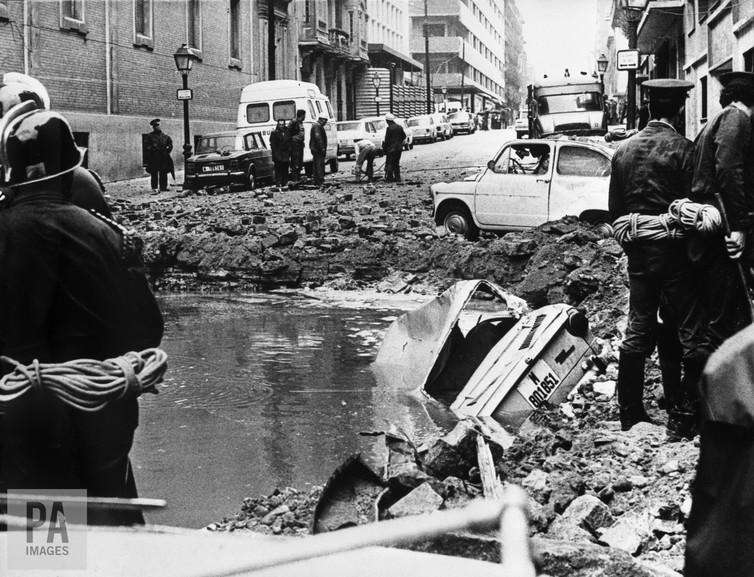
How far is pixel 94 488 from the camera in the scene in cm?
315

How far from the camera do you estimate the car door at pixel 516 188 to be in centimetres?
1457

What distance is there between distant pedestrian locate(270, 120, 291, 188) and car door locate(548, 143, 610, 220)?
10983 millimetres

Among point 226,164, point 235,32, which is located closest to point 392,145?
point 226,164

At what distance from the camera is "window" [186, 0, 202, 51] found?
34.4 metres

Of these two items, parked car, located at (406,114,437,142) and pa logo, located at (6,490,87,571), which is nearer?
pa logo, located at (6,490,87,571)

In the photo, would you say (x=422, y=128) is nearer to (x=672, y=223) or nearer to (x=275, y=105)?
(x=275, y=105)

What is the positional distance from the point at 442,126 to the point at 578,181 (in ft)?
112

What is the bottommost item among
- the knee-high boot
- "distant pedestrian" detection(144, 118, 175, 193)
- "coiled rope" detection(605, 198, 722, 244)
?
the knee-high boot

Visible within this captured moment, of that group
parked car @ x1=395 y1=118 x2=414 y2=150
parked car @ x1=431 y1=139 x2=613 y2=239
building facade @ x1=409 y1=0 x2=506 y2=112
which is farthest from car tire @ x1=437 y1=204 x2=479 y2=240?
building facade @ x1=409 y1=0 x2=506 y2=112

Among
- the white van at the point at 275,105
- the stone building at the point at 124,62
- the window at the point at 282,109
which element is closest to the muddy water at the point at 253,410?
the stone building at the point at 124,62

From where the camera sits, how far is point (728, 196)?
5.48 meters

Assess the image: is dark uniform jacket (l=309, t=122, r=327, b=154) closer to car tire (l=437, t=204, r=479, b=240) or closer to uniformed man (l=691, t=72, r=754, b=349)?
car tire (l=437, t=204, r=479, b=240)

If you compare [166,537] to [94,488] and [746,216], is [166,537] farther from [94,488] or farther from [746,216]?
[746,216]

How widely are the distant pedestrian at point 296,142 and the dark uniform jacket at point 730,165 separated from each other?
62.0 feet
